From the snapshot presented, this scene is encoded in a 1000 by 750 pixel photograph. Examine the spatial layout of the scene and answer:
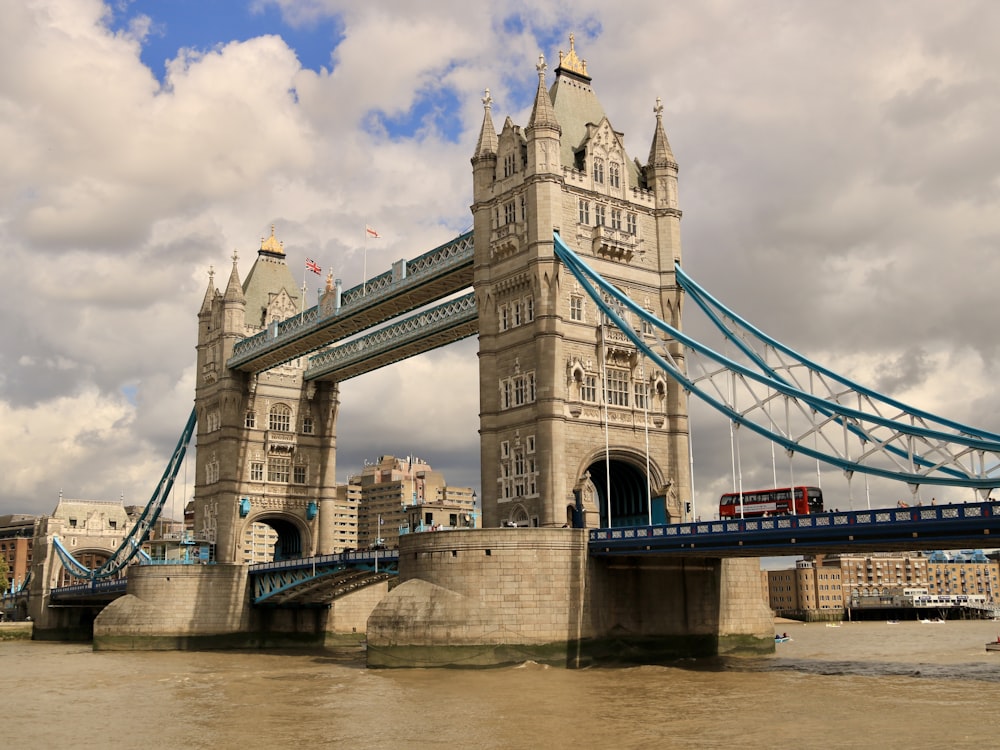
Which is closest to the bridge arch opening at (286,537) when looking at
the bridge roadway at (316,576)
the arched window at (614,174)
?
the bridge roadway at (316,576)

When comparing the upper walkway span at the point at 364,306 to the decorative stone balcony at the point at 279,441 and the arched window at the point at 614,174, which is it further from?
the arched window at the point at 614,174

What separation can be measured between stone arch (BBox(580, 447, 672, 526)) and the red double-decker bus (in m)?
3.44

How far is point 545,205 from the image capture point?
5606cm

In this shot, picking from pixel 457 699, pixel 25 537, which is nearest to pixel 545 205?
pixel 457 699

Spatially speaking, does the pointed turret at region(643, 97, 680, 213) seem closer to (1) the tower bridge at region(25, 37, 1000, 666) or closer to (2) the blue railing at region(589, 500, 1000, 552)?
(1) the tower bridge at region(25, 37, 1000, 666)

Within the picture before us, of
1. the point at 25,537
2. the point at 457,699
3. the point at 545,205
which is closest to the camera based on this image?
the point at 457,699

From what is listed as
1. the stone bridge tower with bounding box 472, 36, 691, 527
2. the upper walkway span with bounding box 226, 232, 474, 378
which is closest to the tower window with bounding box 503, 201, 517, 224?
the stone bridge tower with bounding box 472, 36, 691, 527

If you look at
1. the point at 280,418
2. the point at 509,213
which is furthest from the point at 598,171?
the point at 280,418

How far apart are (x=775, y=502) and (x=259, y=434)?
45.3 meters

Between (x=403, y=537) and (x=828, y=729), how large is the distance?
24798mm

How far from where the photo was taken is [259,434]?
85688 mm

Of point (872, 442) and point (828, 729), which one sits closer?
point (828, 729)

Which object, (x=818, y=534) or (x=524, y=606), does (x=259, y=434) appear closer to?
(x=524, y=606)

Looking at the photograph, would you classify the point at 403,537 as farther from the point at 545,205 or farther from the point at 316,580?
the point at 316,580
